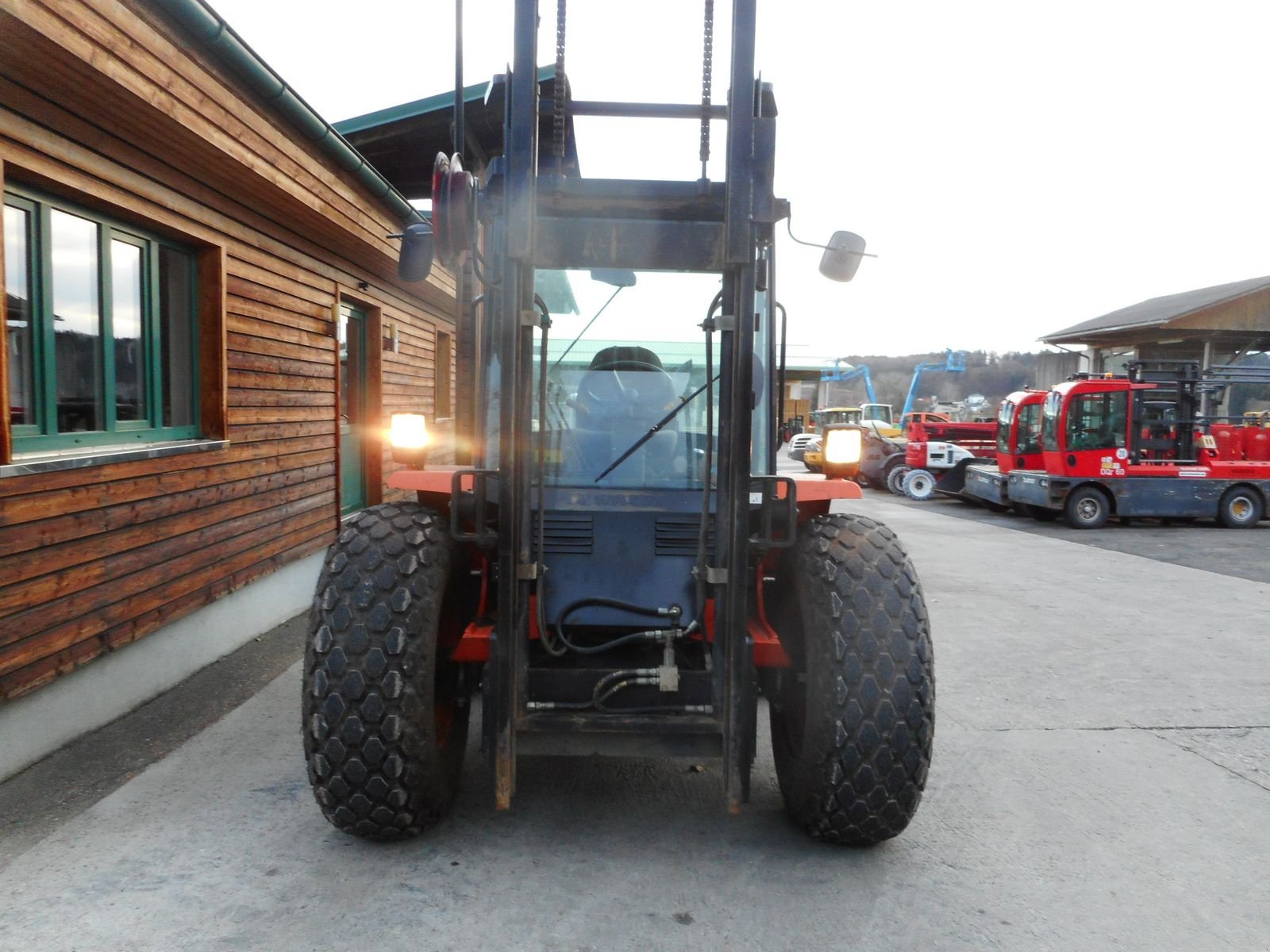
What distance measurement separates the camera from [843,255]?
3352 millimetres

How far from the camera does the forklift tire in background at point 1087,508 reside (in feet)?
50.0

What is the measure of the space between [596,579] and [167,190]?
3656mm

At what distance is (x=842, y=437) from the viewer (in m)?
3.72

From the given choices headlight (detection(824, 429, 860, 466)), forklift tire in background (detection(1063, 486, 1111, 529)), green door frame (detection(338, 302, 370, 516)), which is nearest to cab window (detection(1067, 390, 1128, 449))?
forklift tire in background (detection(1063, 486, 1111, 529))

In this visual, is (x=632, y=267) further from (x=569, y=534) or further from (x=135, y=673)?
(x=135, y=673)

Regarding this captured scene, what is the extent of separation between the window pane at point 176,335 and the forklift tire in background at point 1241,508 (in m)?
15.7

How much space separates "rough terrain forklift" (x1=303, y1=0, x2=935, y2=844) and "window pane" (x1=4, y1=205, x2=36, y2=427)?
188 cm

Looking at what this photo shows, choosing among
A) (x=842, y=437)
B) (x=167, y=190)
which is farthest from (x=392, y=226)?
(x=842, y=437)

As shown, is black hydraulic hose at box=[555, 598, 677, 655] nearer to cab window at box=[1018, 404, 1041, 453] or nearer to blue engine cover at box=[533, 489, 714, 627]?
blue engine cover at box=[533, 489, 714, 627]

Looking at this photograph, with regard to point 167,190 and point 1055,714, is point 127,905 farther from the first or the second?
point 1055,714

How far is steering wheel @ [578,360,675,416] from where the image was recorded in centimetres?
356

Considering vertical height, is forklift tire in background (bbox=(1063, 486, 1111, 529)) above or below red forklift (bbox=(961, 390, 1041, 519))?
below

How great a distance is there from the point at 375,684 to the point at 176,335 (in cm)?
369

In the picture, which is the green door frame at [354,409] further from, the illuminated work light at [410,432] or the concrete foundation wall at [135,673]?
the illuminated work light at [410,432]
